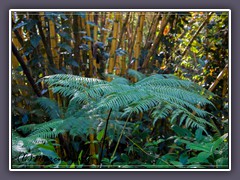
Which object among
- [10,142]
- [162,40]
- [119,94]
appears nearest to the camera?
[119,94]

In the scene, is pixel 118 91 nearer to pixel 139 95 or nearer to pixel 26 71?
pixel 139 95

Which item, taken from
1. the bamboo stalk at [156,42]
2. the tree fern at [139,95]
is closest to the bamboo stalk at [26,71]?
the tree fern at [139,95]

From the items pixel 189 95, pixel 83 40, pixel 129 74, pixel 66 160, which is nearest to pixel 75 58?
pixel 83 40

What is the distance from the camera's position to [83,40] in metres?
2.13

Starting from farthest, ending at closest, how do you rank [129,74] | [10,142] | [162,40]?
[162,40] → [129,74] → [10,142]

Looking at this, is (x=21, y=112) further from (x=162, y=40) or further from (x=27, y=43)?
(x=162, y=40)

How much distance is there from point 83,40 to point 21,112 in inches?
25.1

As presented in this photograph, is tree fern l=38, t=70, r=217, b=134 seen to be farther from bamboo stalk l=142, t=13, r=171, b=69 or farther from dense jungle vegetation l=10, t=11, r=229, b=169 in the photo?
bamboo stalk l=142, t=13, r=171, b=69

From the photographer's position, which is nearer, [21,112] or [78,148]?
[21,112]
